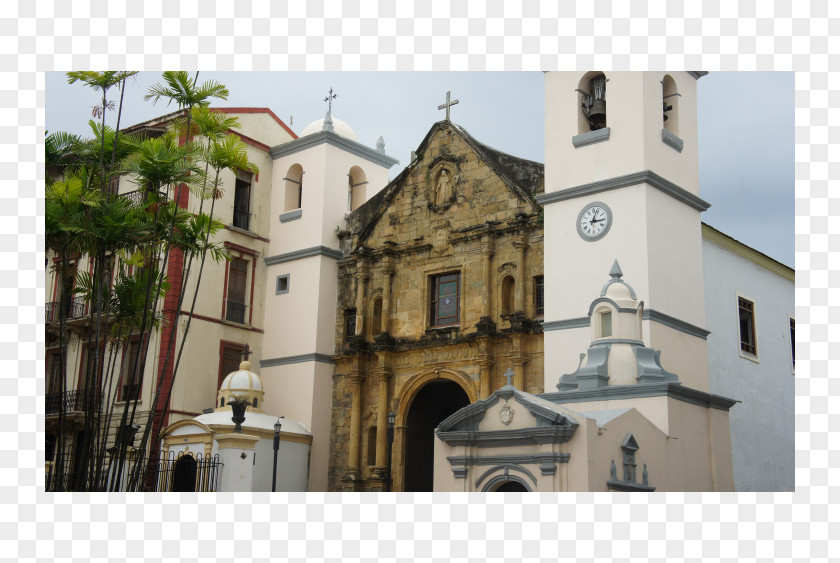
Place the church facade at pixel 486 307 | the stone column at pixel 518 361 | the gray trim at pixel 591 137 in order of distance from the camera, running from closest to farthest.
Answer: the church facade at pixel 486 307, the gray trim at pixel 591 137, the stone column at pixel 518 361

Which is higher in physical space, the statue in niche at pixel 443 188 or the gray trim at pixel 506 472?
the statue in niche at pixel 443 188

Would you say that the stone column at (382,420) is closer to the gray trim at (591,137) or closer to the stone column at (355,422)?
the stone column at (355,422)

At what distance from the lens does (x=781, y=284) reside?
23.7 m

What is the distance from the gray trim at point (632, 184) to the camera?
63.6 ft

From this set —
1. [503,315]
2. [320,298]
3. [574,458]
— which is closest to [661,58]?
[574,458]

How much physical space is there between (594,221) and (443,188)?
6211 mm

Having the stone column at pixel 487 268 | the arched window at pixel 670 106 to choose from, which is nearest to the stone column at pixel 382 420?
the stone column at pixel 487 268

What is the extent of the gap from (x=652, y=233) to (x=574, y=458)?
632 cm

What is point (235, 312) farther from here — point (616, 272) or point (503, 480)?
point (503, 480)

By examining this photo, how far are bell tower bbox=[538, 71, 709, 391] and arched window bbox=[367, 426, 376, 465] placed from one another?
659cm

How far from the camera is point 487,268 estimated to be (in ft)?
77.0

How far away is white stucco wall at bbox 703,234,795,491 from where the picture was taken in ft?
67.1

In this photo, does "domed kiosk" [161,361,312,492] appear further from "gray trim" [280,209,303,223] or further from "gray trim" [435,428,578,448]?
"gray trim" [435,428,578,448]

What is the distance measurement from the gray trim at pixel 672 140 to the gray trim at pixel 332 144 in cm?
975
